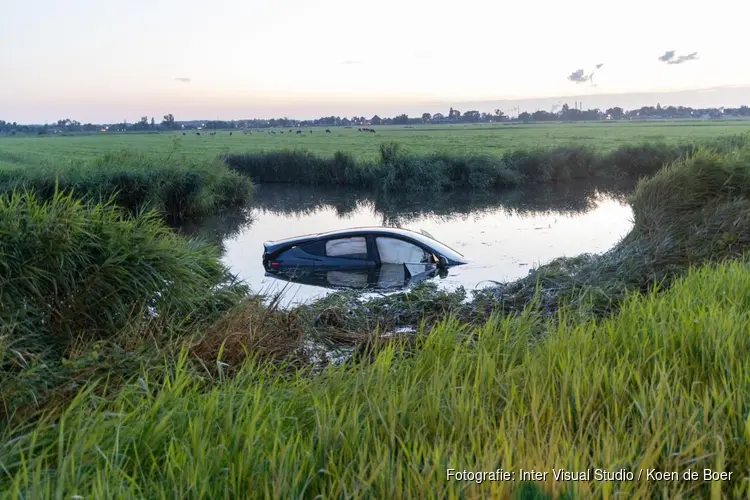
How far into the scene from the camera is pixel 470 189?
35.1 meters

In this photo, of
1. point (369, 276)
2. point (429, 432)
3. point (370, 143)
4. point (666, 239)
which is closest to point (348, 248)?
point (369, 276)

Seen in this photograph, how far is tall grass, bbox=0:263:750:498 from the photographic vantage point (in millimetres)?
2775

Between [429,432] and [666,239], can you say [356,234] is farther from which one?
[429,432]

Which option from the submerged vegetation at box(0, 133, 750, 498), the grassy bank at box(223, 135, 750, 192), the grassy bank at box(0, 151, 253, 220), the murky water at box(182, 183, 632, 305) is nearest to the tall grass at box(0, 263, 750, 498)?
the submerged vegetation at box(0, 133, 750, 498)

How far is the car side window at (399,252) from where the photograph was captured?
42.9ft

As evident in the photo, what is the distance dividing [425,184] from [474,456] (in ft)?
107

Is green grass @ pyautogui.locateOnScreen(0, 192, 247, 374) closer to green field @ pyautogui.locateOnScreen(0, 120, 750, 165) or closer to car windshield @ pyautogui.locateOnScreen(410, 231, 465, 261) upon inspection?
car windshield @ pyautogui.locateOnScreen(410, 231, 465, 261)

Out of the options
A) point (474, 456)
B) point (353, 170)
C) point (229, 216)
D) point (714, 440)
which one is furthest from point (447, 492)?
point (353, 170)

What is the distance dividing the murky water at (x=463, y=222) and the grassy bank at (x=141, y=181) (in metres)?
1.28

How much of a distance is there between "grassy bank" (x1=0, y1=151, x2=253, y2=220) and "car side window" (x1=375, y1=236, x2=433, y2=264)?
1307 cm

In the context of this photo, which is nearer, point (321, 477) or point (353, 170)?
point (321, 477)

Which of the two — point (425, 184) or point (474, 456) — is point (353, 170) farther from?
point (474, 456)

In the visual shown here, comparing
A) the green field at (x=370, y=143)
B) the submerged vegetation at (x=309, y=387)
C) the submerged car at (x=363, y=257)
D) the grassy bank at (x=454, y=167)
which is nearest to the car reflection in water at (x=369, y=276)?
the submerged car at (x=363, y=257)

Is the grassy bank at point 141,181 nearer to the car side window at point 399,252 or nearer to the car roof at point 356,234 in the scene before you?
the car roof at point 356,234
